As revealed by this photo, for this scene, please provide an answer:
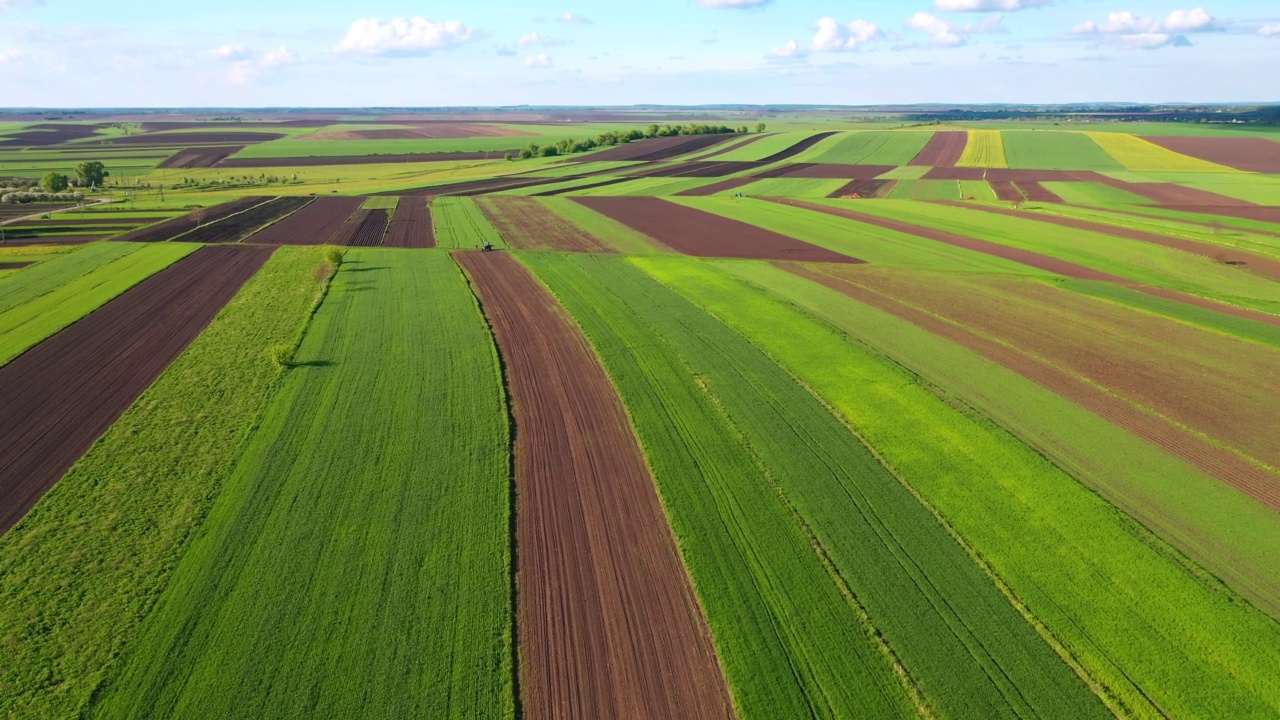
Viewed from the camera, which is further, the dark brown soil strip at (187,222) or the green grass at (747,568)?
the dark brown soil strip at (187,222)

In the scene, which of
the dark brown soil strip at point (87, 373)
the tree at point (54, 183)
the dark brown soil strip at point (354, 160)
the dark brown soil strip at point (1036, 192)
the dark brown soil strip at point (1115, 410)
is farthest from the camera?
the dark brown soil strip at point (354, 160)

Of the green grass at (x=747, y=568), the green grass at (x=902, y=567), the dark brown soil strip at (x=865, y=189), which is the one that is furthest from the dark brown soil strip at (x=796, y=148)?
the green grass at (x=902, y=567)

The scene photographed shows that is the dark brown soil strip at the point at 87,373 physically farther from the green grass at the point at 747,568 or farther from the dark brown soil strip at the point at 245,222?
the green grass at the point at 747,568

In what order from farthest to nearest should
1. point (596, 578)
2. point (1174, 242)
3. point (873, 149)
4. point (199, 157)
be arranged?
point (199, 157)
point (873, 149)
point (1174, 242)
point (596, 578)

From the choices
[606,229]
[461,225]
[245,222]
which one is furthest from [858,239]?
[245,222]

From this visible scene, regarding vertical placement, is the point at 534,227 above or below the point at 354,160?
below

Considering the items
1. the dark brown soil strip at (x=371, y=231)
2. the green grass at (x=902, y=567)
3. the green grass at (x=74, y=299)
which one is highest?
the dark brown soil strip at (x=371, y=231)

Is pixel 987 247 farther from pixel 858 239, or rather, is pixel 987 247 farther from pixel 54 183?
pixel 54 183

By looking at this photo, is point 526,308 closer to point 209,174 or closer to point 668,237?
point 668,237
